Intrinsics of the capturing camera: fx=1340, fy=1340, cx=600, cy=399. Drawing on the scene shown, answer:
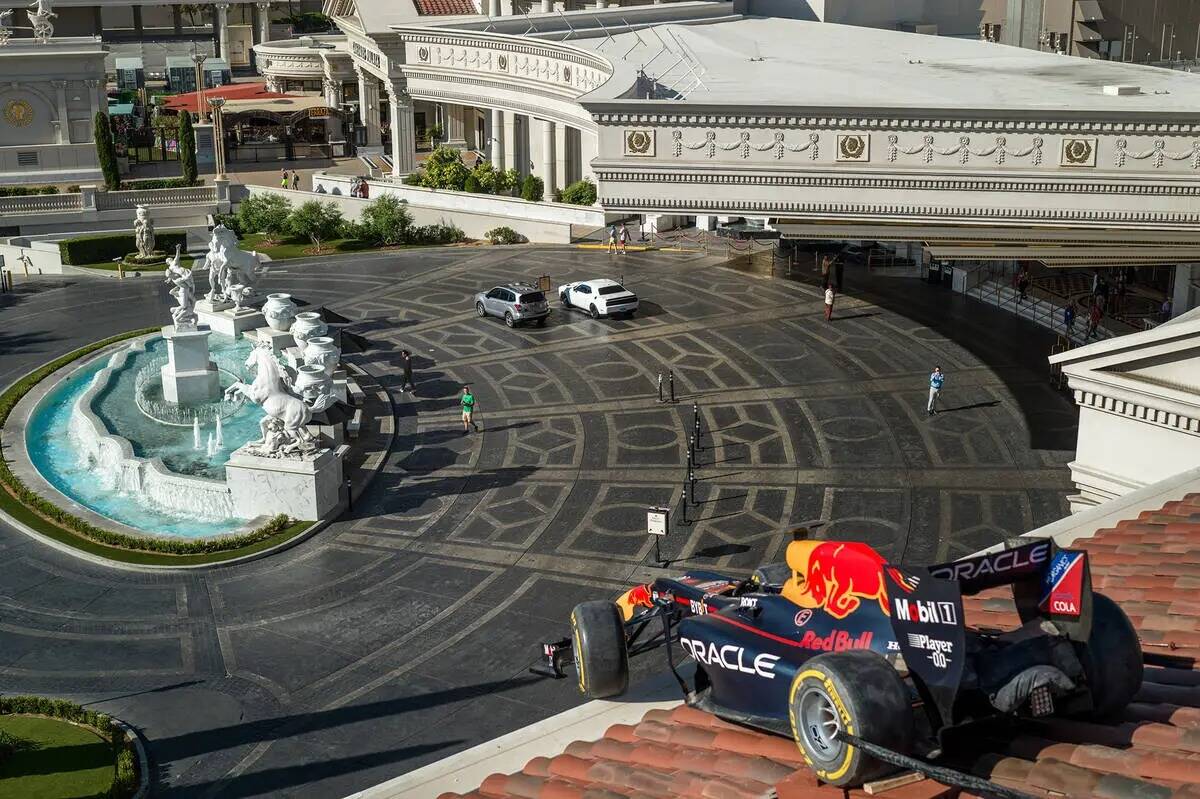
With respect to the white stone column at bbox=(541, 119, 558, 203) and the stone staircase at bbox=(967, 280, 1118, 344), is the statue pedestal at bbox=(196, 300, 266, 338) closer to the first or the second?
the white stone column at bbox=(541, 119, 558, 203)

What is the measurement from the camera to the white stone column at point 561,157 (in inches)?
2758

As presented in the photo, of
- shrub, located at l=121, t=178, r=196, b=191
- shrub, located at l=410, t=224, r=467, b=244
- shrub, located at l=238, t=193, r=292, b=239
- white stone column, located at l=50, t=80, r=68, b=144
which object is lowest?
shrub, located at l=410, t=224, r=467, b=244

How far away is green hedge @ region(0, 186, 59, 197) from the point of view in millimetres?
71562

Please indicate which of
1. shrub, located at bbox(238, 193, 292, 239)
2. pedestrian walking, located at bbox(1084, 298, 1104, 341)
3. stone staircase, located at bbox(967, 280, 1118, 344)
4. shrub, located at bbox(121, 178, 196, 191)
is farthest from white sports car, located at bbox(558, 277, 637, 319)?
shrub, located at bbox(121, 178, 196, 191)

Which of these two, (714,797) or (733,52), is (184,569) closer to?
(714,797)

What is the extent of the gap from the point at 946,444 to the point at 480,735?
19.5 metres

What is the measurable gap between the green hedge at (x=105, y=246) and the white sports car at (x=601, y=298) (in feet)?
79.7

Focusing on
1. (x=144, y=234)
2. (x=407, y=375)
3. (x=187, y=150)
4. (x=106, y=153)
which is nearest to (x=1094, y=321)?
(x=407, y=375)

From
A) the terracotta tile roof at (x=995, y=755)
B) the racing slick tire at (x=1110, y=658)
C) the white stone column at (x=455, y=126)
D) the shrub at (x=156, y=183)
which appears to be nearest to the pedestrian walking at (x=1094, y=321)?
the terracotta tile roof at (x=995, y=755)

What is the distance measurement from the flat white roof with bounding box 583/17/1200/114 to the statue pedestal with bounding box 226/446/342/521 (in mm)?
12195

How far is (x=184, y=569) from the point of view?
31.9 metres

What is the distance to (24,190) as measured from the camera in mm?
71938

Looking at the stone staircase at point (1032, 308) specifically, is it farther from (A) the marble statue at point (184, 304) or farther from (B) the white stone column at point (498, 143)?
(B) the white stone column at point (498, 143)

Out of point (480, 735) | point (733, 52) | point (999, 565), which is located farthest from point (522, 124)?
point (999, 565)
